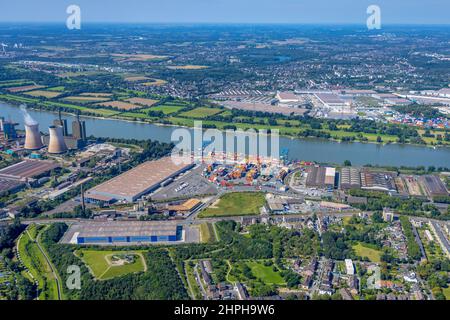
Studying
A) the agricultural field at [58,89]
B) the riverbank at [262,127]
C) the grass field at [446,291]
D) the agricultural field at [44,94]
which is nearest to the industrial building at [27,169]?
the riverbank at [262,127]

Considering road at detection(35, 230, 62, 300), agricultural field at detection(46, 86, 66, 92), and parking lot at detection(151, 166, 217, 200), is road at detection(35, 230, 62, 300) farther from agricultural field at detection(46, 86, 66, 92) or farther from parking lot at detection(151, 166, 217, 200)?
agricultural field at detection(46, 86, 66, 92)

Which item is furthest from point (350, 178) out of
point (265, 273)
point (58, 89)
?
point (58, 89)

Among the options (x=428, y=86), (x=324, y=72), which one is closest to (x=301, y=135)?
(x=428, y=86)

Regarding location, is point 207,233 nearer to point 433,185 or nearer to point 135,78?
point 433,185

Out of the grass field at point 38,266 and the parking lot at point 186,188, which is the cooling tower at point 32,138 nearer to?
the parking lot at point 186,188

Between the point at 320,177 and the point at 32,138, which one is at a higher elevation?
the point at 32,138

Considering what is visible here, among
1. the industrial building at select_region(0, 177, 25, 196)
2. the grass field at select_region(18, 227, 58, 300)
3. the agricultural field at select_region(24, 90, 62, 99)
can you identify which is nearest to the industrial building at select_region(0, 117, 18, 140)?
the industrial building at select_region(0, 177, 25, 196)
